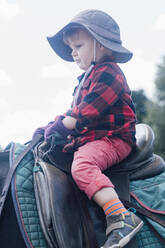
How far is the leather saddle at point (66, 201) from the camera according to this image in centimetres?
163

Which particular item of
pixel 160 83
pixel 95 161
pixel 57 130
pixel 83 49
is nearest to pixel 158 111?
pixel 160 83

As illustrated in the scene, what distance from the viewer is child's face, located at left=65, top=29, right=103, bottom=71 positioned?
7.82 ft

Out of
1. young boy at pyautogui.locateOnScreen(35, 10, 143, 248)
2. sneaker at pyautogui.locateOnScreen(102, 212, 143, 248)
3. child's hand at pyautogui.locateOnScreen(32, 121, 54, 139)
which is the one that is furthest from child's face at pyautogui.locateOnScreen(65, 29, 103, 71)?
sneaker at pyautogui.locateOnScreen(102, 212, 143, 248)

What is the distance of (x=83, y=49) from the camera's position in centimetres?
239

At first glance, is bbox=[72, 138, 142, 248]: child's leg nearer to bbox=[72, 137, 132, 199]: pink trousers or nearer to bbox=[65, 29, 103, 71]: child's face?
bbox=[72, 137, 132, 199]: pink trousers

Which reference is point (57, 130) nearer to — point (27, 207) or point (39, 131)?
point (39, 131)

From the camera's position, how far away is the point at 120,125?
2119 mm

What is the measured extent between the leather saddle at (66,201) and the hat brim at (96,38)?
87 centimetres

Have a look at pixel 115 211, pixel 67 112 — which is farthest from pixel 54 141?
pixel 115 211

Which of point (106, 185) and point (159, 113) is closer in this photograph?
point (106, 185)

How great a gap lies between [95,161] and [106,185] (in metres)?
0.19

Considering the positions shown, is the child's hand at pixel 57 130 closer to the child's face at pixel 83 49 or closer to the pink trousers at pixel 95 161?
the pink trousers at pixel 95 161

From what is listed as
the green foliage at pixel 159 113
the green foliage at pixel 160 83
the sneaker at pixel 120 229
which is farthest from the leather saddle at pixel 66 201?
the green foliage at pixel 160 83

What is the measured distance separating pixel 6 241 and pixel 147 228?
0.89 metres
